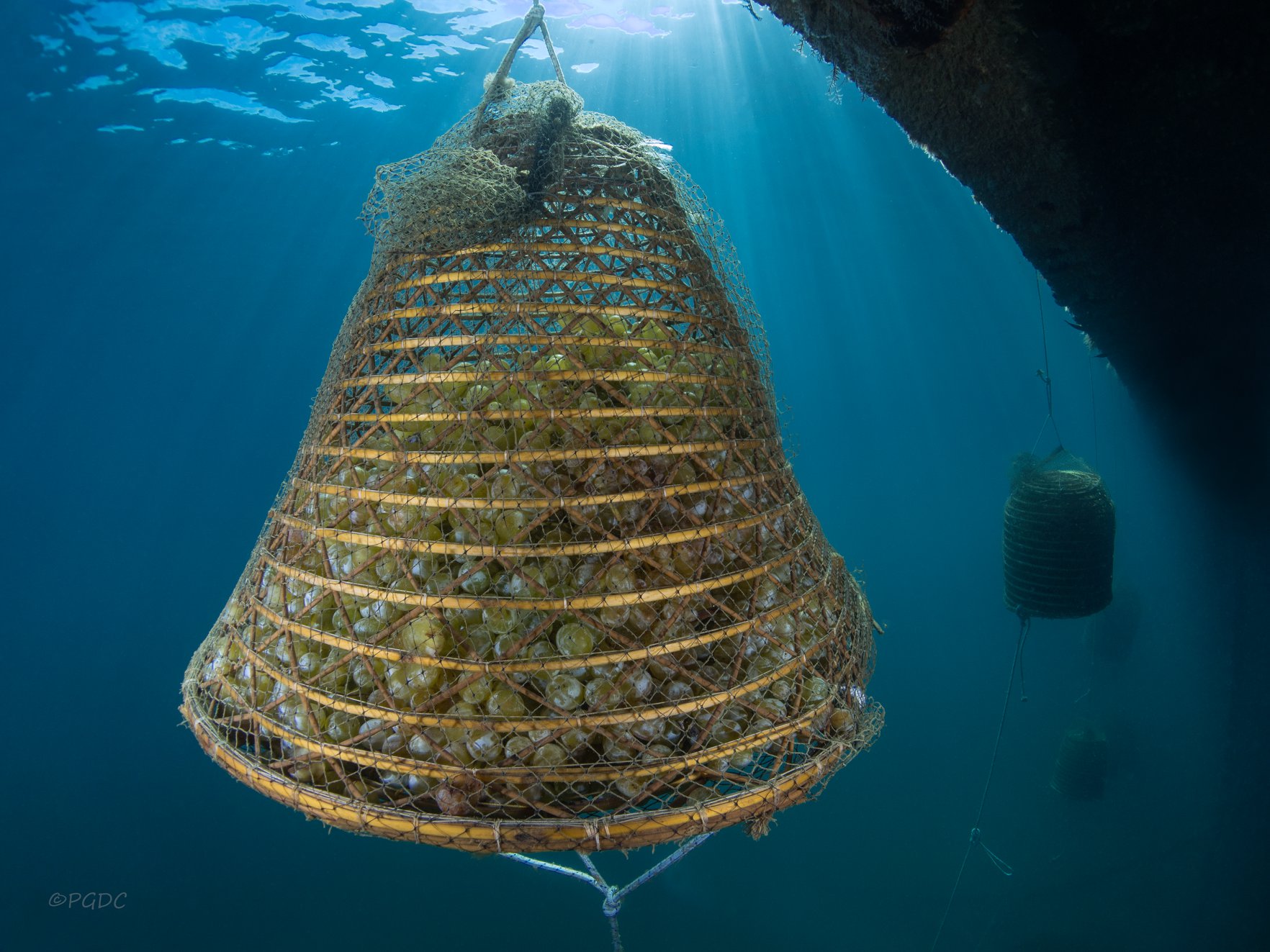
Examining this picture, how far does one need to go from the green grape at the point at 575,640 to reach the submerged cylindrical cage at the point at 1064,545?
4559 mm

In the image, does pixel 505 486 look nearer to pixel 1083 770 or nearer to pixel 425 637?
pixel 425 637

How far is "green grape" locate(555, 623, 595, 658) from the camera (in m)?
1.20

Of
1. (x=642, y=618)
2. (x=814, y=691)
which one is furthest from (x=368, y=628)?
(x=814, y=691)

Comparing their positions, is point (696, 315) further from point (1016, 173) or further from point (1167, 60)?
point (1016, 173)

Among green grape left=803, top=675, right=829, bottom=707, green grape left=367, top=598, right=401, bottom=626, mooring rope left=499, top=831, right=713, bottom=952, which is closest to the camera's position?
green grape left=367, top=598, right=401, bottom=626

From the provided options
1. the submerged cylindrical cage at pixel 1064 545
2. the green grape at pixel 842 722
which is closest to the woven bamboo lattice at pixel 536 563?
the green grape at pixel 842 722

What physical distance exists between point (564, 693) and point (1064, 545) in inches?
183

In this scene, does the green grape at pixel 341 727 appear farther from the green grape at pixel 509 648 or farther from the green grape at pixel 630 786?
the green grape at pixel 630 786

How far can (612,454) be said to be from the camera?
124cm

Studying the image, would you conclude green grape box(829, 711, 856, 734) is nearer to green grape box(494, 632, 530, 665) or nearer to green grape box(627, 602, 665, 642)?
green grape box(627, 602, 665, 642)

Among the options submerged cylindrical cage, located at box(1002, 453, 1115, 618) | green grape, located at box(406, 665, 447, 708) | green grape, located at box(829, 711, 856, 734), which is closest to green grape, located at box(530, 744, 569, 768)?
green grape, located at box(406, 665, 447, 708)

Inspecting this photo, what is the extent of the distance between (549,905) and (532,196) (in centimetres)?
1130

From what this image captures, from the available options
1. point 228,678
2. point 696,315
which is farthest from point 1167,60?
point 228,678

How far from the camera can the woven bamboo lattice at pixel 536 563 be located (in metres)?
1.15
